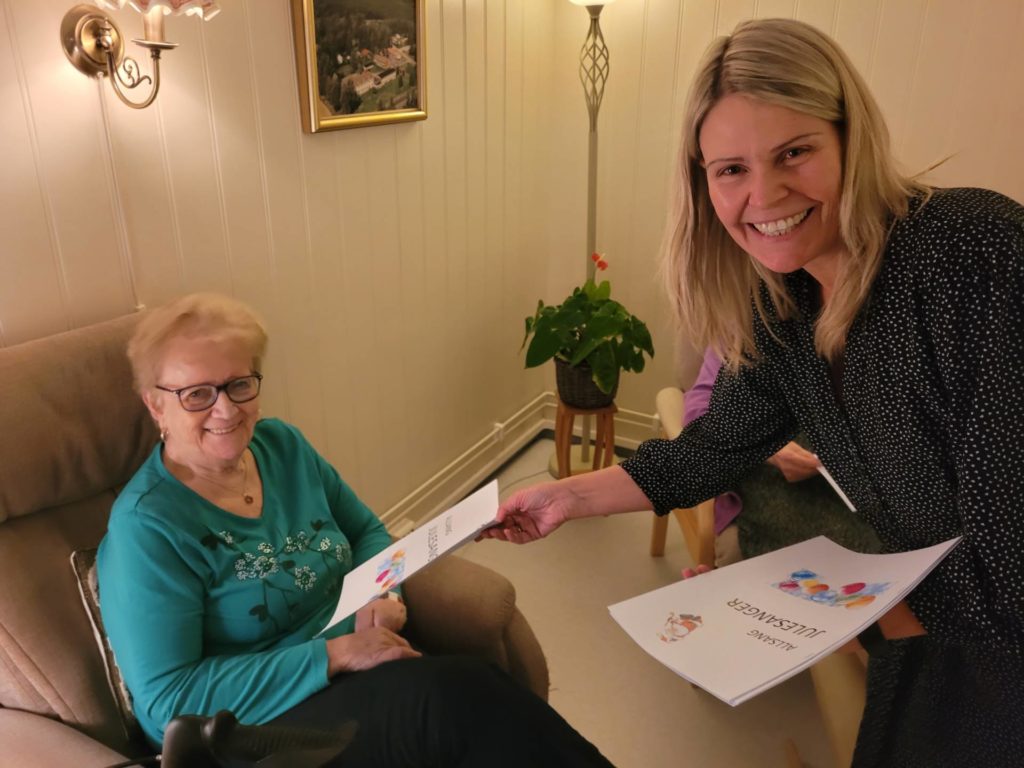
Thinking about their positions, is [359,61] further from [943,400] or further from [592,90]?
[943,400]

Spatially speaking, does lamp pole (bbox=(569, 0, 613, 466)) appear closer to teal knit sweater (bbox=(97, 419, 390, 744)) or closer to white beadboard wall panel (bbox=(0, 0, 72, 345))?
teal knit sweater (bbox=(97, 419, 390, 744))

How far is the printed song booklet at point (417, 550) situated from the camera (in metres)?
1.19

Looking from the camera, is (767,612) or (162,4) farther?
(162,4)

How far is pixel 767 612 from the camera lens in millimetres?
1075

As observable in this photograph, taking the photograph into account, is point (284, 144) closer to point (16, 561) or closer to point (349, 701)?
point (16, 561)

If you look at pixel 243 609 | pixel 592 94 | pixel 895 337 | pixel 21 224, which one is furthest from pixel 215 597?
pixel 592 94

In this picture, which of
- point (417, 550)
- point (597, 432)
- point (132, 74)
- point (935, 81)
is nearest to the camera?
point (417, 550)

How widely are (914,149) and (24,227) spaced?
2515 millimetres

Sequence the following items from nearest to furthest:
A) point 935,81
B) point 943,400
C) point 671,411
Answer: point 943,400 → point 671,411 → point 935,81

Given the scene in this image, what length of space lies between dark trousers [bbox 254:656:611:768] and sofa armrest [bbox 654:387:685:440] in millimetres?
994

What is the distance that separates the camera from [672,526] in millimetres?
2814

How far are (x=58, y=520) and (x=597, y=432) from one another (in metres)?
1.92

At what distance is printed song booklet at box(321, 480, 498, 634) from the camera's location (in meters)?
1.19

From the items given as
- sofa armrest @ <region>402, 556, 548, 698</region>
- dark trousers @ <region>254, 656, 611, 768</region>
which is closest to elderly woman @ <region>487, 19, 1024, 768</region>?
dark trousers @ <region>254, 656, 611, 768</region>
